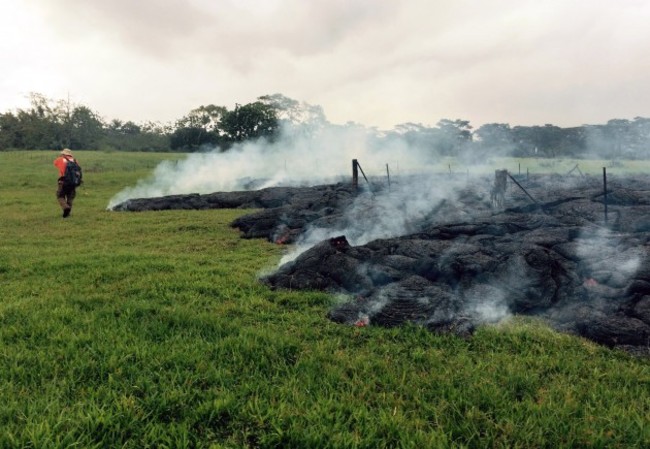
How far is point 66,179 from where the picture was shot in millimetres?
15414

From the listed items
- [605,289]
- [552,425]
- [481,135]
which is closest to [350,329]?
[552,425]

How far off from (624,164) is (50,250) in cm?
4791

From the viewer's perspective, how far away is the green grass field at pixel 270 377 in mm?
3268

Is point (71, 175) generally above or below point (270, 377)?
above

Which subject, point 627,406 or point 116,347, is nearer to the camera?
point 627,406

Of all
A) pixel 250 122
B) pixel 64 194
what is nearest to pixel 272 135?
pixel 250 122

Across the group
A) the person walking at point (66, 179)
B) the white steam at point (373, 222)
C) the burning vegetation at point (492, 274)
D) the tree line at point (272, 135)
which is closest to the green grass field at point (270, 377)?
the burning vegetation at point (492, 274)

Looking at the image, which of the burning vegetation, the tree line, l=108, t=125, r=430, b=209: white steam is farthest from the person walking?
the tree line

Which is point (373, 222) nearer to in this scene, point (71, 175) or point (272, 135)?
point (71, 175)

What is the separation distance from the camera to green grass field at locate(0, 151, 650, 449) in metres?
3.27

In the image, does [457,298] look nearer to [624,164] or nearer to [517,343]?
[517,343]

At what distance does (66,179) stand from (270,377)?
48.6 feet

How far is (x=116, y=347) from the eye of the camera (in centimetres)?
454

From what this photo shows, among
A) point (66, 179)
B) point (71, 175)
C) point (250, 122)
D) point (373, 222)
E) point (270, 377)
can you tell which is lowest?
point (270, 377)
